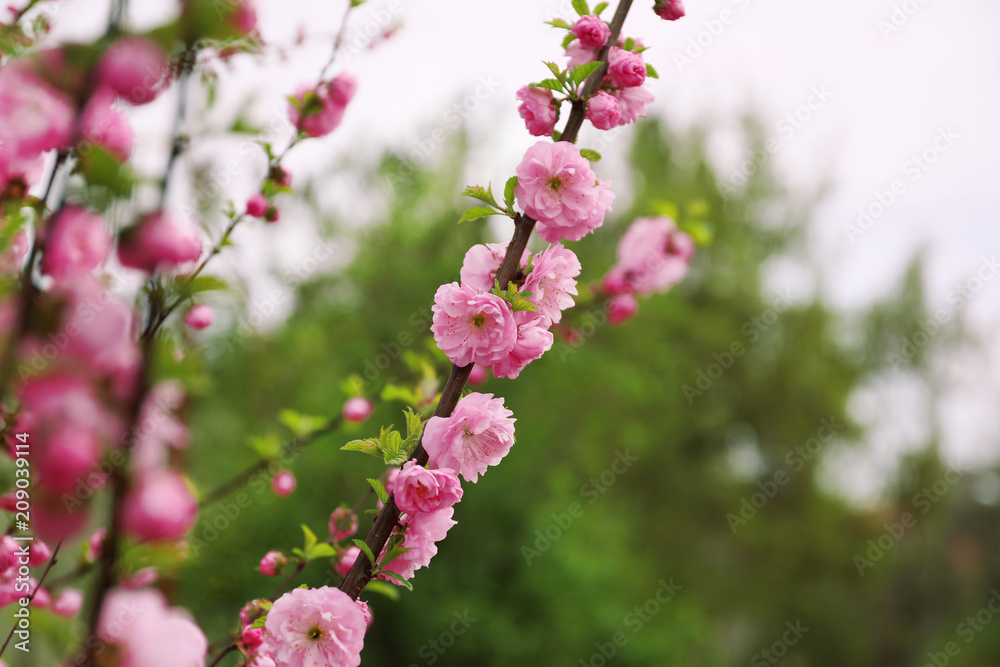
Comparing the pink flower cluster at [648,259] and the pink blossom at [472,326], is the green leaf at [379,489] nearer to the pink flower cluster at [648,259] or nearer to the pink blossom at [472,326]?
the pink blossom at [472,326]

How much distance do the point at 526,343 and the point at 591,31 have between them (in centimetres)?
58

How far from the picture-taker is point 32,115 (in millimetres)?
535

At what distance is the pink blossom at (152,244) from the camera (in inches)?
16.2

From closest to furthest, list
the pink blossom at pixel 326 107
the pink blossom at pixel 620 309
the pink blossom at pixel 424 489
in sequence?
1. the pink blossom at pixel 424 489
2. the pink blossom at pixel 326 107
3. the pink blossom at pixel 620 309

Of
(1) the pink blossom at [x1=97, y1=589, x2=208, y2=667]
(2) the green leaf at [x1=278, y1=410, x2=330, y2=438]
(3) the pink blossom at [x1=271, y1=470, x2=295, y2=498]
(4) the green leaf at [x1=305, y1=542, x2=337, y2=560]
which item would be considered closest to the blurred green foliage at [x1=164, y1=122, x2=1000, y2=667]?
(3) the pink blossom at [x1=271, y1=470, x2=295, y2=498]

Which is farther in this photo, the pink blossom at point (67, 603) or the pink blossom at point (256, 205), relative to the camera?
the pink blossom at point (256, 205)

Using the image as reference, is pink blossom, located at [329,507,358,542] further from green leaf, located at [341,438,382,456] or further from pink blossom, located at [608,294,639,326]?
pink blossom, located at [608,294,639,326]

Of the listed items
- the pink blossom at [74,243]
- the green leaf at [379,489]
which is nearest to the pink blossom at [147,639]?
the pink blossom at [74,243]

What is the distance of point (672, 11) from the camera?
130 centimetres

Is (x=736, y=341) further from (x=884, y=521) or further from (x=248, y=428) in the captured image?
(x=248, y=428)

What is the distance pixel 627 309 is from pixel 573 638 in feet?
18.2

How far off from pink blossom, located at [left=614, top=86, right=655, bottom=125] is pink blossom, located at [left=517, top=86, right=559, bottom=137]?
121 mm

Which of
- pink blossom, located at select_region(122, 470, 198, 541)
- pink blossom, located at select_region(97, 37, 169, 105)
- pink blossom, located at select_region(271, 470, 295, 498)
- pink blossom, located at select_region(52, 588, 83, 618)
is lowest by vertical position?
pink blossom, located at select_region(271, 470, 295, 498)

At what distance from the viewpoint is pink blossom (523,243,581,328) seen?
41.6 inches
